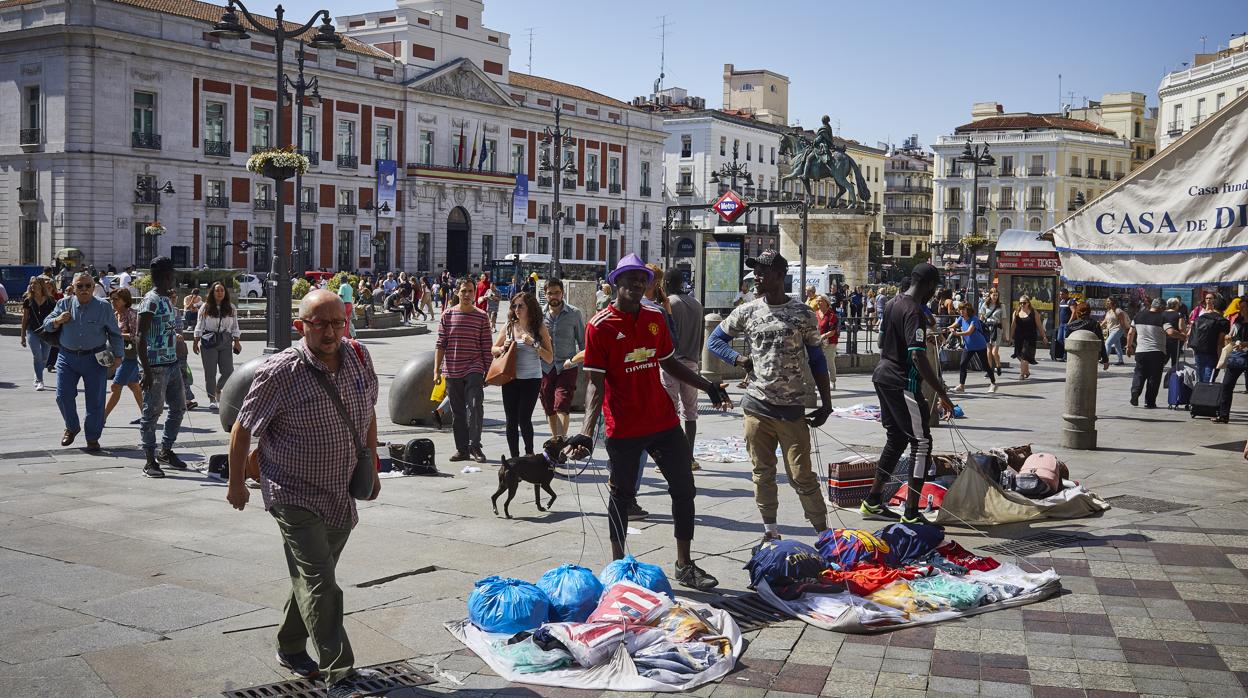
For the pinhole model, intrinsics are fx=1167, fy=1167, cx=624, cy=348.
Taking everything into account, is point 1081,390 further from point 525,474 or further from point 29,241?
point 29,241

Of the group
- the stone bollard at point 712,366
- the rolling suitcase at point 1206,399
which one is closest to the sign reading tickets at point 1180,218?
the rolling suitcase at point 1206,399

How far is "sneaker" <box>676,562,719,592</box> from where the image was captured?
6156 mm

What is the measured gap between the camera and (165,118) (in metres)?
47.9

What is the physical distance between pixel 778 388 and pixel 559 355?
11.9 feet

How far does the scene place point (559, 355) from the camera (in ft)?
33.5

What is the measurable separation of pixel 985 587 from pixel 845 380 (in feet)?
44.2

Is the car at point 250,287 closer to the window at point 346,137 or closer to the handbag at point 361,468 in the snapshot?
the window at point 346,137

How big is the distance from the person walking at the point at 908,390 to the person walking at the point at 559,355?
10.0 ft

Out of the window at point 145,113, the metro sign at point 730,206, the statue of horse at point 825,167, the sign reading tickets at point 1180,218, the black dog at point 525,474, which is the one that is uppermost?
the window at point 145,113

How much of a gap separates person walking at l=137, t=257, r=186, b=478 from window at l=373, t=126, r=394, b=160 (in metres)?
49.8

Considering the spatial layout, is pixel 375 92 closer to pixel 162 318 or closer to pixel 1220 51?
pixel 1220 51

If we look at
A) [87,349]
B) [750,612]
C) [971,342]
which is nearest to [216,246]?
[971,342]

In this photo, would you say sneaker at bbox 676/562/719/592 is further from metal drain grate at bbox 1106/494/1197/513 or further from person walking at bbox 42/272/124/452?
person walking at bbox 42/272/124/452

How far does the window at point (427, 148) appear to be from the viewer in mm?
60719
